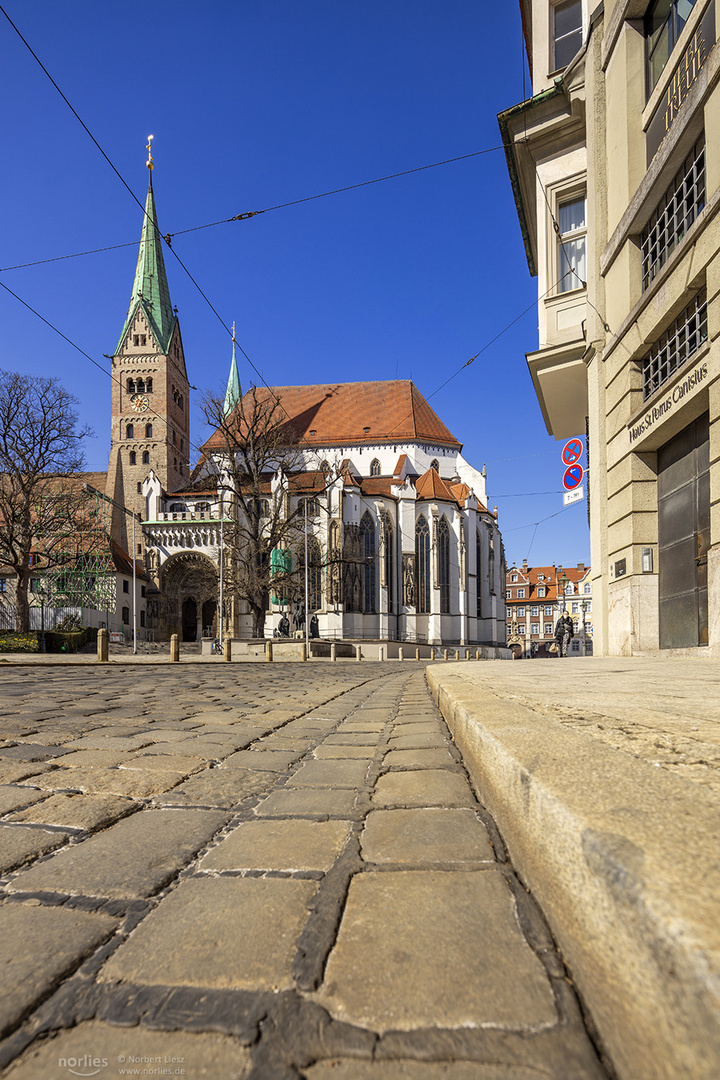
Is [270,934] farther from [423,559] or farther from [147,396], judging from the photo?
[147,396]

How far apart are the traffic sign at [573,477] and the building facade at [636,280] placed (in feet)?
4.00

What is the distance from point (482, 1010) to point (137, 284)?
63838mm

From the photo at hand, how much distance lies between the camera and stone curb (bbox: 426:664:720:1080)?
0.73 meters

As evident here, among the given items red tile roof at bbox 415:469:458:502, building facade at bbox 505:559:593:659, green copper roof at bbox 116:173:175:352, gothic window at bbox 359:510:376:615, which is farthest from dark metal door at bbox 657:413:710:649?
building facade at bbox 505:559:593:659

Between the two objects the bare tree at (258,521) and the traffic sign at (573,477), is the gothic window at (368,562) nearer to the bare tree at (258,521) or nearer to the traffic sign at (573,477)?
the bare tree at (258,521)

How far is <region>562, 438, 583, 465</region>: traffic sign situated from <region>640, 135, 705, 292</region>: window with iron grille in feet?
17.7

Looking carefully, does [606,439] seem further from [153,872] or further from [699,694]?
[153,872]

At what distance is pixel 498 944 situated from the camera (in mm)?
1298

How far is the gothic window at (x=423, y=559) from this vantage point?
160ft

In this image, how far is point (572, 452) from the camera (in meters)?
16.2

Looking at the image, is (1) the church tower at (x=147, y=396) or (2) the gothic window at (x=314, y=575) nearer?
(2) the gothic window at (x=314, y=575)

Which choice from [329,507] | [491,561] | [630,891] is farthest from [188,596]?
[630,891]

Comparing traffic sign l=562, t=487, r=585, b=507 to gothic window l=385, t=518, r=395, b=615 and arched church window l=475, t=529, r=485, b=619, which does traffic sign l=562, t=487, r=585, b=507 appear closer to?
gothic window l=385, t=518, r=395, b=615

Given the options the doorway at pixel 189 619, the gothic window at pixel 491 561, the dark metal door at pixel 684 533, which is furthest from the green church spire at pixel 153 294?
the dark metal door at pixel 684 533
